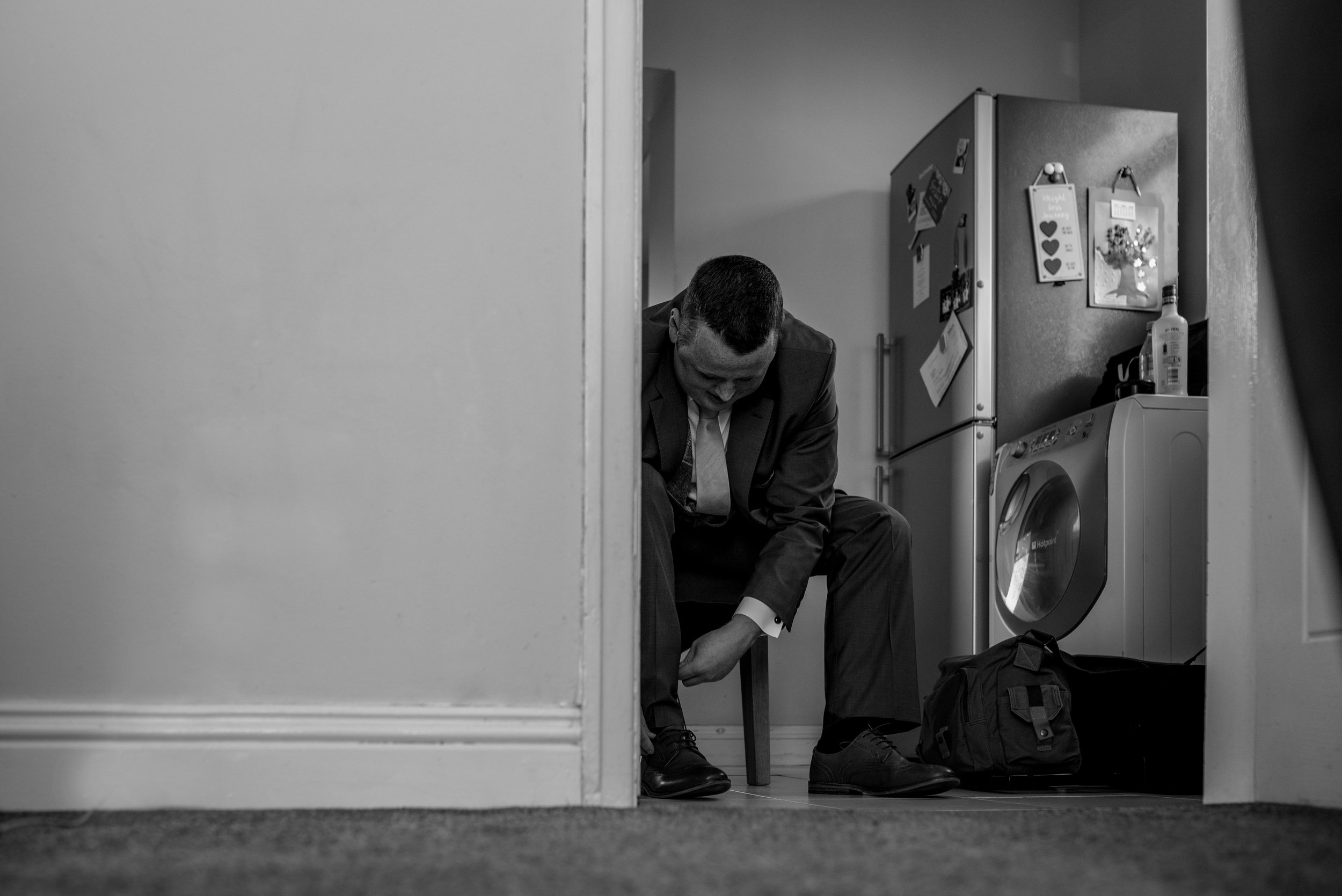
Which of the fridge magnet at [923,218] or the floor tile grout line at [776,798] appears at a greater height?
the fridge magnet at [923,218]

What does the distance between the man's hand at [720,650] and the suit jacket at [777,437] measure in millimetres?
75

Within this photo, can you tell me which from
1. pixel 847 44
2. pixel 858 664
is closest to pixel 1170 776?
pixel 858 664

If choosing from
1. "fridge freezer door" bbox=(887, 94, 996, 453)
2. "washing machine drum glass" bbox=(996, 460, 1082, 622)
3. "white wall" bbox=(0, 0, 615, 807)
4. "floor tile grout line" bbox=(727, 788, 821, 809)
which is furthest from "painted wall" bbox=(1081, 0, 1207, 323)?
"white wall" bbox=(0, 0, 615, 807)

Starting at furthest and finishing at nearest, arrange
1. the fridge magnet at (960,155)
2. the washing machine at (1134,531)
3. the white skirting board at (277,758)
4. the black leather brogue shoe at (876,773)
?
the fridge magnet at (960,155) < the washing machine at (1134,531) < the black leather brogue shoe at (876,773) < the white skirting board at (277,758)

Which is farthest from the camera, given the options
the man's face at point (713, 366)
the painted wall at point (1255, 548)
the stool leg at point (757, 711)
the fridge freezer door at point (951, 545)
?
the fridge freezer door at point (951, 545)

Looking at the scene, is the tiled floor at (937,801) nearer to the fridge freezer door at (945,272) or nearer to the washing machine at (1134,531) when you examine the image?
the washing machine at (1134,531)

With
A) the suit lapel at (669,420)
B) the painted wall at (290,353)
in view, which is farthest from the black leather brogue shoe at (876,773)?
the painted wall at (290,353)

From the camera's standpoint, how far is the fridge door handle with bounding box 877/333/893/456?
3.57 m

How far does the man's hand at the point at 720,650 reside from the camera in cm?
188

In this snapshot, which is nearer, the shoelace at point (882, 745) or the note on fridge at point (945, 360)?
the shoelace at point (882, 745)

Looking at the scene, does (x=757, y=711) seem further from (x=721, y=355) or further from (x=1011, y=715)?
(x=721, y=355)

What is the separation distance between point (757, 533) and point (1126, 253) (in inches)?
64.6

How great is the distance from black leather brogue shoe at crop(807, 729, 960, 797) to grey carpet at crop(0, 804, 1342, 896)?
55 cm

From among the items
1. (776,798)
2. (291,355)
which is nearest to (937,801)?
(776,798)
